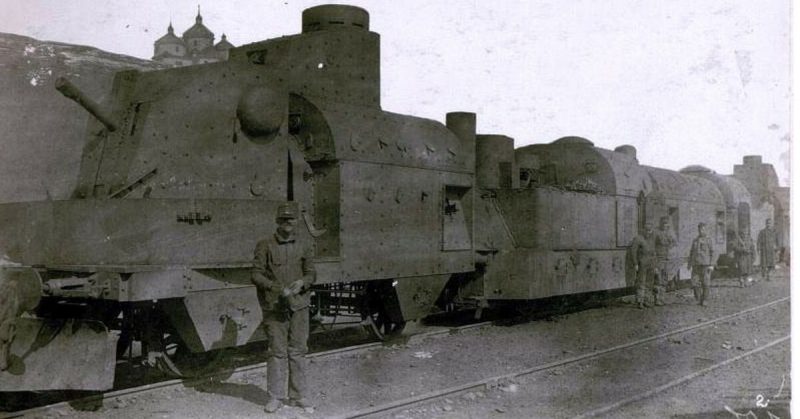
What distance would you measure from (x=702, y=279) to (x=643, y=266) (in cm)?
180

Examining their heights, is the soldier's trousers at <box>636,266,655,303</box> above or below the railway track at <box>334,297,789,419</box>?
above

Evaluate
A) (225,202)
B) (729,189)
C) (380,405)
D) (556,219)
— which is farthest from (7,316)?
(729,189)

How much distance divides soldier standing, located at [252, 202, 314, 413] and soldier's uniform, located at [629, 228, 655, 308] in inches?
381

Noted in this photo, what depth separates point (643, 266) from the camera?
14086 millimetres

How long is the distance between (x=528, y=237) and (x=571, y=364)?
374 centimetres

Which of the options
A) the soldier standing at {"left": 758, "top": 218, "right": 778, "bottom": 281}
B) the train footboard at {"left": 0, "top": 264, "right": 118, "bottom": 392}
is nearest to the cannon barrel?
the train footboard at {"left": 0, "top": 264, "right": 118, "bottom": 392}

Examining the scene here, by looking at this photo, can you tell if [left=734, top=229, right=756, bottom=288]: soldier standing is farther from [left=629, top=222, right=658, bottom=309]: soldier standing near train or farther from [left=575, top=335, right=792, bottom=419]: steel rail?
[left=575, top=335, right=792, bottom=419]: steel rail

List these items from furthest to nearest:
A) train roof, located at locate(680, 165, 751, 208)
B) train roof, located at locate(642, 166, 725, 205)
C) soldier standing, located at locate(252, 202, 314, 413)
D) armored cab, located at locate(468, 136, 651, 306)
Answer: train roof, located at locate(680, 165, 751, 208) < train roof, located at locate(642, 166, 725, 205) < armored cab, located at locate(468, 136, 651, 306) < soldier standing, located at locate(252, 202, 314, 413)

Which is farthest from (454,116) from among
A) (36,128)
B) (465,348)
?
(36,128)

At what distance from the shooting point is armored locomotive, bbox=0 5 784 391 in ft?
19.4

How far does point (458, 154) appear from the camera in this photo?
10.4 metres

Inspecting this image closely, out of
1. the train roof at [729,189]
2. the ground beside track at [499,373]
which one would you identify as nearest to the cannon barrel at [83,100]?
the ground beside track at [499,373]

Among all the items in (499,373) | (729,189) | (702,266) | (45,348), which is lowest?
(499,373)

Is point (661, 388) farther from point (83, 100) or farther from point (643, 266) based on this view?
point (643, 266)
